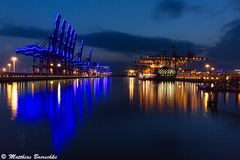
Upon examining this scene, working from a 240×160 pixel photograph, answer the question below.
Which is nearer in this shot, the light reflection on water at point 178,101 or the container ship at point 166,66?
the light reflection on water at point 178,101

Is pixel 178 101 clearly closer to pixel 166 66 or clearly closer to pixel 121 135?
pixel 121 135

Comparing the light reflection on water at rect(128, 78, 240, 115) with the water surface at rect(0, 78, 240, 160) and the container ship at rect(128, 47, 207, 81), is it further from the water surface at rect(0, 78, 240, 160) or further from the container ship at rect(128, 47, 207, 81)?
the container ship at rect(128, 47, 207, 81)

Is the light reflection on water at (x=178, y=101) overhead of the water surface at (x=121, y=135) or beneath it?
overhead

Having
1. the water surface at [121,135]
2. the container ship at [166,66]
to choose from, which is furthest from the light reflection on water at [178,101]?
the container ship at [166,66]

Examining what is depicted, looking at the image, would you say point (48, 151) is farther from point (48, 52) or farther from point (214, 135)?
point (48, 52)

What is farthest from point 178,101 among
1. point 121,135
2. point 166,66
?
point 166,66

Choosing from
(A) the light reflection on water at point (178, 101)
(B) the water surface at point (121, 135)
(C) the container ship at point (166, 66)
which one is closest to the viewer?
(B) the water surface at point (121, 135)

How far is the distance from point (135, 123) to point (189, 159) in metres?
8.04

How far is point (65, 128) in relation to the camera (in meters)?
17.8

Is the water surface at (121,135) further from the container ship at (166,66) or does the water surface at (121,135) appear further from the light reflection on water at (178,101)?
the container ship at (166,66)

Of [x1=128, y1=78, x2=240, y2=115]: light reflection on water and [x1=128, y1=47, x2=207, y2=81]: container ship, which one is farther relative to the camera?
[x1=128, y1=47, x2=207, y2=81]: container ship

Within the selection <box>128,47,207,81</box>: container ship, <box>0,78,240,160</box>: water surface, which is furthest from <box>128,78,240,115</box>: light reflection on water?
<box>128,47,207,81</box>: container ship

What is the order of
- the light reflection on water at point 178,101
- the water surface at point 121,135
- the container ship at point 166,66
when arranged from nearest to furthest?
1. the water surface at point 121,135
2. the light reflection on water at point 178,101
3. the container ship at point 166,66

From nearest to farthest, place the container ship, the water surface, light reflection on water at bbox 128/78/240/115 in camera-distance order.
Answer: the water surface, light reflection on water at bbox 128/78/240/115, the container ship
